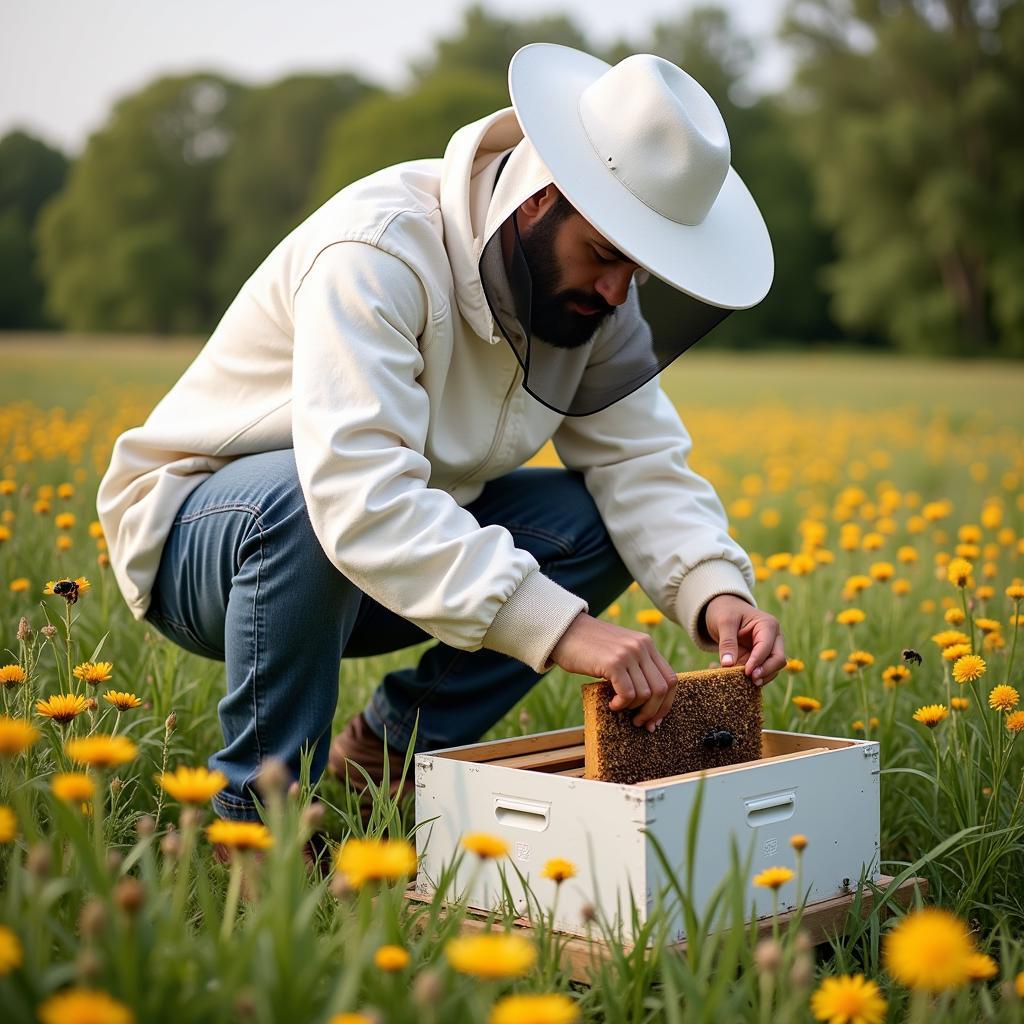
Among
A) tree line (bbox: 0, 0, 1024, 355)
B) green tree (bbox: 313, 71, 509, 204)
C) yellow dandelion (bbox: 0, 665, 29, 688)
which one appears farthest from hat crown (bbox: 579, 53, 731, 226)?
green tree (bbox: 313, 71, 509, 204)

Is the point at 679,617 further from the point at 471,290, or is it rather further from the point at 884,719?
the point at 471,290

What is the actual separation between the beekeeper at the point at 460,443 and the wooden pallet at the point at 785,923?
37 cm

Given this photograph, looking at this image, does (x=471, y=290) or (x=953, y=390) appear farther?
(x=953, y=390)

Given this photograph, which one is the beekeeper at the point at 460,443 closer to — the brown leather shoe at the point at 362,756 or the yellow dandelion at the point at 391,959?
the brown leather shoe at the point at 362,756

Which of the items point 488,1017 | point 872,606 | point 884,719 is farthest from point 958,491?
point 488,1017

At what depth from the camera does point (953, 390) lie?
51.6ft

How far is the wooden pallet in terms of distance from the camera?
1.75 meters

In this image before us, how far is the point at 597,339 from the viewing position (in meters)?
2.71

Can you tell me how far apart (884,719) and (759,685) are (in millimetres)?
587

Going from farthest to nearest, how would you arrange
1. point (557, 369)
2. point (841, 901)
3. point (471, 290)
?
point (557, 369), point (471, 290), point (841, 901)

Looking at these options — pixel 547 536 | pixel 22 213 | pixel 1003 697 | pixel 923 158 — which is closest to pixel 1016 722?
pixel 1003 697

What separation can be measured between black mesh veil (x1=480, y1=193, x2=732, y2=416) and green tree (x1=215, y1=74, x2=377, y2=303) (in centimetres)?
3885

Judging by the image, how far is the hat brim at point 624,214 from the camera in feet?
6.83

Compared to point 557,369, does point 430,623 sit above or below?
below
